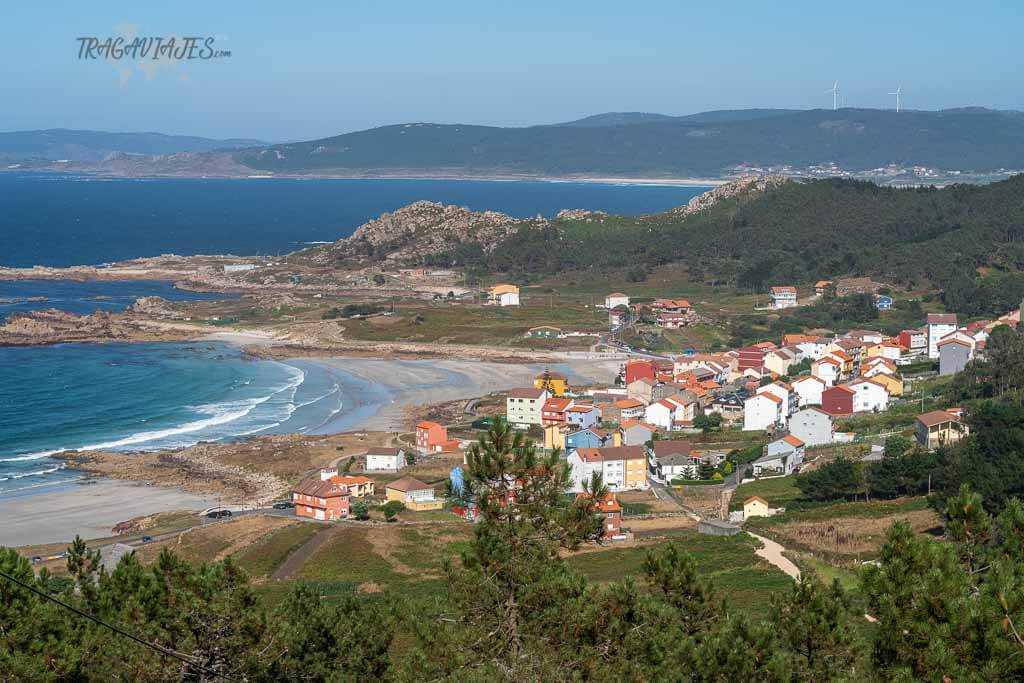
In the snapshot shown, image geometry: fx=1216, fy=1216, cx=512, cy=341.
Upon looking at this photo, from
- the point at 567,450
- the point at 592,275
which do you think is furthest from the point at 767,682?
the point at 592,275

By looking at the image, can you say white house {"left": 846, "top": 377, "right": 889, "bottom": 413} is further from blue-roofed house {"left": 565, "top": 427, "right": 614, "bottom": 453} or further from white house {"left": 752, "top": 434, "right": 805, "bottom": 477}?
blue-roofed house {"left": 565, "top": 427, "right": 614, "bottom": 453}

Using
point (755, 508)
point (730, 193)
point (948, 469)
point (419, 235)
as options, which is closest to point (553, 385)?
point (755, 508)

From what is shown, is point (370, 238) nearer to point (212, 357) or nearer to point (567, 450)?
point (212, 357)

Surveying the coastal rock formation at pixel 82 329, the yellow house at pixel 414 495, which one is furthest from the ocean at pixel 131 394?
the yellow house at pixel 414 495

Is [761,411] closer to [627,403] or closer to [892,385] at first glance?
[627,403]

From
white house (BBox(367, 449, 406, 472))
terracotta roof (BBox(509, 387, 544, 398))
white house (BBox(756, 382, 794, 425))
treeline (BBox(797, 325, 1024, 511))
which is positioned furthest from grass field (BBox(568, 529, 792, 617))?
terracotta roof (BBox(509, 387, 544, 398))

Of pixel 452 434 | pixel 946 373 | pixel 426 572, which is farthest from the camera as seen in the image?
pixel 946 373
